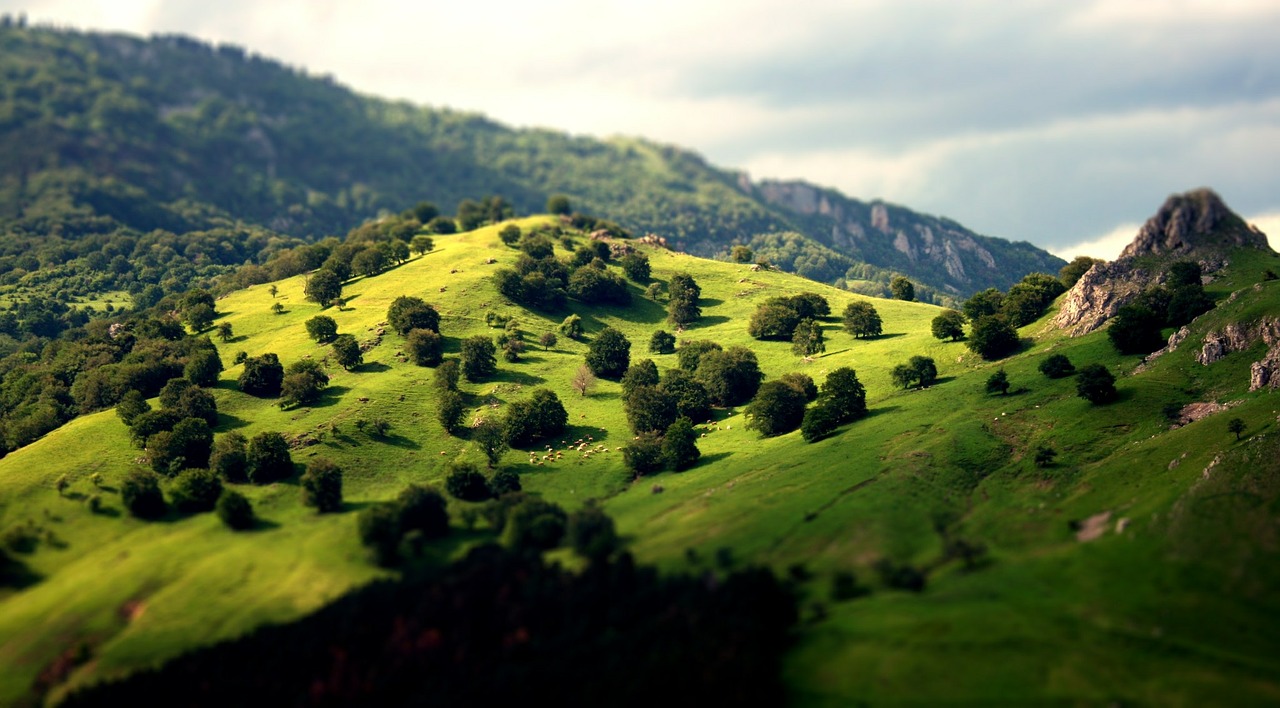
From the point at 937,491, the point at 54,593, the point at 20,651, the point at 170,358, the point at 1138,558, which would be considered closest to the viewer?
the point at 1138,558

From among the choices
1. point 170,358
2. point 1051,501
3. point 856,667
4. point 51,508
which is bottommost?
point 856,667

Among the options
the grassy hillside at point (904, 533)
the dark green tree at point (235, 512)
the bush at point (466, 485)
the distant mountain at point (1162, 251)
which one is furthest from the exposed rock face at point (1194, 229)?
the dark green tree at point (235, 512)

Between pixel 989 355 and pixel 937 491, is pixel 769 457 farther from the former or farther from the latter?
pixel 989 355

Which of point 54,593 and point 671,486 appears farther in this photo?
point 671,486

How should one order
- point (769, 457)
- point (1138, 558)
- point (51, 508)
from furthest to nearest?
point (769, 457)
point (51, 508)
point (1138, 558)

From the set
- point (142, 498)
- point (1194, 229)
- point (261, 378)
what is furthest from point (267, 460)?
point (1194, 229)

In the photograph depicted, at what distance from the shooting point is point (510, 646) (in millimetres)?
107125

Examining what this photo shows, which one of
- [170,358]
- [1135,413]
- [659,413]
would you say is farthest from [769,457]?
[170,358]

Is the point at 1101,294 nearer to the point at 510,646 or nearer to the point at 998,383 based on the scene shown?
the point at 998,383

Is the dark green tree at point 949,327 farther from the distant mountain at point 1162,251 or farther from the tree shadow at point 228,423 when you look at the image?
the tree shadow at point 228,423

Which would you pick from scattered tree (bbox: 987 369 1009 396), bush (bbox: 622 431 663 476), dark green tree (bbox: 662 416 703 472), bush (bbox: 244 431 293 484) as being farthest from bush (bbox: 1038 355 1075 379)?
bush (bbox: 244 431 293 484)

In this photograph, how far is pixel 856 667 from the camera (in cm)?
9544

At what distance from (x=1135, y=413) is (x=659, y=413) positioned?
251 ft

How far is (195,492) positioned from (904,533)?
327 feet
